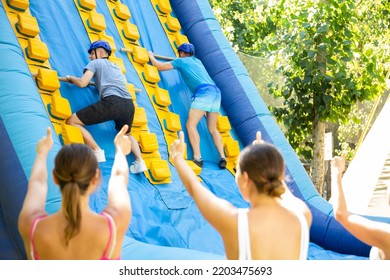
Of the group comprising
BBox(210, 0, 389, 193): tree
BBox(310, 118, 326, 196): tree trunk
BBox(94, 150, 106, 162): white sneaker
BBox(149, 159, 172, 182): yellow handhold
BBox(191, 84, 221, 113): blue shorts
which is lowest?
BBox(310, 118, 326, 196): tree trunk

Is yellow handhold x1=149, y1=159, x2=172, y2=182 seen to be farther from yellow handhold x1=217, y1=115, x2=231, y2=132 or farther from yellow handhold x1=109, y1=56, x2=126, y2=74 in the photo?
yellow handhold x1=217, y1=115, x2=231, y2=132

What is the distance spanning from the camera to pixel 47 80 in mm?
3975

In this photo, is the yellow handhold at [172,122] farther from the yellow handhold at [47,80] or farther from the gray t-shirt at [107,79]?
the yellow handhold at [47,80]

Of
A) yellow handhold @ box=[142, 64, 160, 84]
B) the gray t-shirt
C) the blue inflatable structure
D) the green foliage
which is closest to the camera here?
the blue inflatable structure

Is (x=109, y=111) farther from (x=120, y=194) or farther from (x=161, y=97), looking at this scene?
(x=120, y=194)

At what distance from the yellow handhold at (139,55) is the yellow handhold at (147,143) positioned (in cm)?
80

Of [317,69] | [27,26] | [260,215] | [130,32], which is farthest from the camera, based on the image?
[317,69]

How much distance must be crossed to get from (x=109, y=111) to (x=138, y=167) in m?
0.43

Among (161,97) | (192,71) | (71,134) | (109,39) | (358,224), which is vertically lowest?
(161,97)

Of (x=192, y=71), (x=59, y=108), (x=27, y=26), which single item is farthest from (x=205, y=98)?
(x=27, y=26)

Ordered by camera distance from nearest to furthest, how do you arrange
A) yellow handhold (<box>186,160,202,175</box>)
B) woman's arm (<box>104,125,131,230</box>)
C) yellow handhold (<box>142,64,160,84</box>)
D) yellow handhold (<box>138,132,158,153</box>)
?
1. woman's arm (<box>104,125,131,230</box>)
2. yellow handhold (<box>138,132,158,153</box>)
3. yellow handhold (<box>186,160,202,175</box>)
4. yellow handhold (<box>142,64,160,84</box>)

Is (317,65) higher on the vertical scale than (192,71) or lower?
lower

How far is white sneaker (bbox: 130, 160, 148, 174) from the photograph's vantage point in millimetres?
4148

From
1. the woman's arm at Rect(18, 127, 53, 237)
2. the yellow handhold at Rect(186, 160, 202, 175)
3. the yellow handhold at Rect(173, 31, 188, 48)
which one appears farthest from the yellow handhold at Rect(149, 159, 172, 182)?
the woman's arm at Rect(18, 127, 53, 237)
